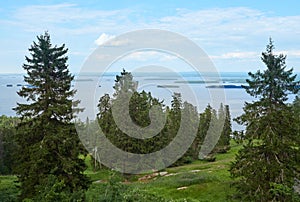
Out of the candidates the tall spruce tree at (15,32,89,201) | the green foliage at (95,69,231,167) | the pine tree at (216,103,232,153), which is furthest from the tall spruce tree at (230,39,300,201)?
→ the pine tree at (216,103,232,153)

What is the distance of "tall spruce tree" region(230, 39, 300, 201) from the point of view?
57.1 feet

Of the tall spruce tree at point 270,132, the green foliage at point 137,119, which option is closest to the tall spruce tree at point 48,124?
the tall spruce tree at point 270,132

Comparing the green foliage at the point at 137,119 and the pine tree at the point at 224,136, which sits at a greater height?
the green foliage at the point at 137,119

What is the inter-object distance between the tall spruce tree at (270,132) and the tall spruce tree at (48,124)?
8830 millimetres

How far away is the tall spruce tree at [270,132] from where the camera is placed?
17.4 metres

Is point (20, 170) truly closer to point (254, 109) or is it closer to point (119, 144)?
point (254, 109)

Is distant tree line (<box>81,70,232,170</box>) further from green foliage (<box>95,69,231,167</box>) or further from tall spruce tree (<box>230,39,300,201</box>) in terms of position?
tall spruce tree (<box>230,39,300,201</box>)

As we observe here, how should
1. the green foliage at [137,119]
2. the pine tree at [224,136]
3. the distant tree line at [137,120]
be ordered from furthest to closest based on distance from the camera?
1. the pine tree at [224,136]
2. the distant tree line at [137,120]
3. the green foliage at [137,119]

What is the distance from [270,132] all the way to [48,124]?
11.4 metres

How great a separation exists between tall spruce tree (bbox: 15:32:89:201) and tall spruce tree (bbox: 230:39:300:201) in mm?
8830

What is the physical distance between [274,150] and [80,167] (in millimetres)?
10018

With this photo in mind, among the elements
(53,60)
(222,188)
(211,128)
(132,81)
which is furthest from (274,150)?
(211,128)

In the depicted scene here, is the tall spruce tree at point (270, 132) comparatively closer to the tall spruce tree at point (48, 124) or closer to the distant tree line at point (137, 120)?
the tall spruce tree at point (48, 124)

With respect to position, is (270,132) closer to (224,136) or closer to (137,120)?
(137,120)
